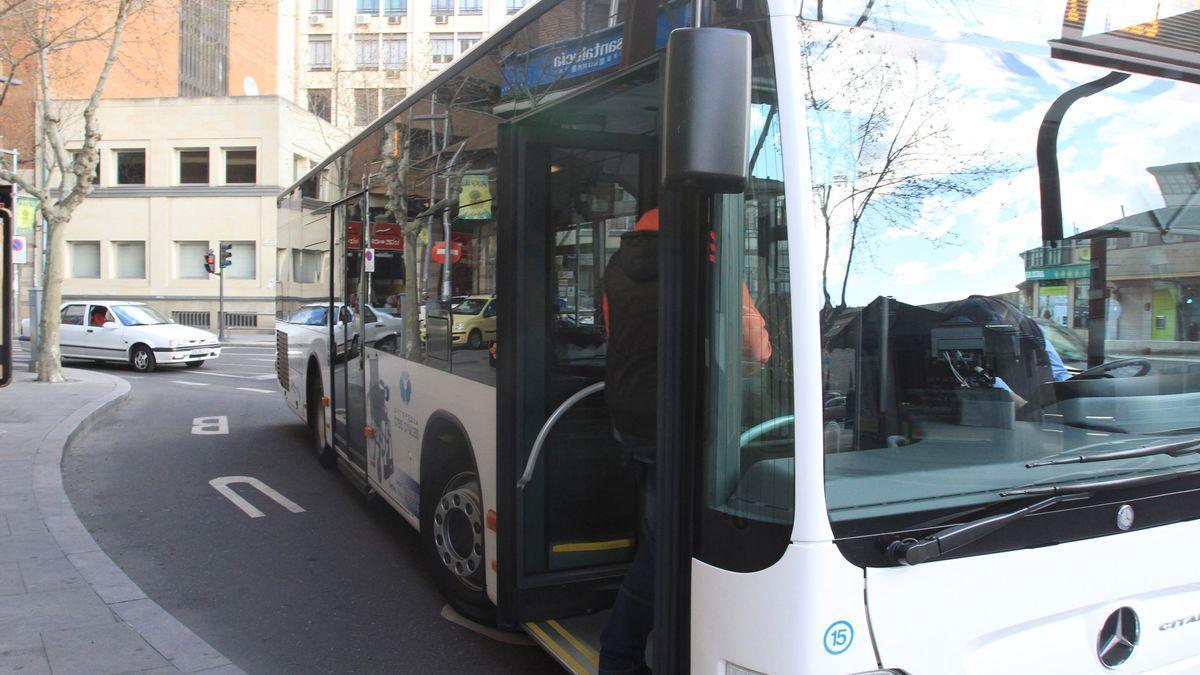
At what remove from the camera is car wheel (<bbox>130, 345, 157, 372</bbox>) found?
19.9 m

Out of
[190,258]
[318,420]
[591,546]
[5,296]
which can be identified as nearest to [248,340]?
[190,258]

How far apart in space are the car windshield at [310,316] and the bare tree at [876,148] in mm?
6391

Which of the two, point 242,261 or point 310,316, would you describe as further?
point 242,261

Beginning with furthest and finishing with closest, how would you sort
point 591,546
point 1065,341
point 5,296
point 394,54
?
point 394,54 → point 5,296 → point 591,546 → point 1065,341

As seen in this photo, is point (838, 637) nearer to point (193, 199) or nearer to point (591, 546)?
point (591, 546)

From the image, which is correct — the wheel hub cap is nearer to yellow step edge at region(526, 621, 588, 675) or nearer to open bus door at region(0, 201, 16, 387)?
yellow step edge at region(526, 621, 588, 675)

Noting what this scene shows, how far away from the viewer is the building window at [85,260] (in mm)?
38031

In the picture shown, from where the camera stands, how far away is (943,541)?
205 cm

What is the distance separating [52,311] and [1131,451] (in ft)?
60.7

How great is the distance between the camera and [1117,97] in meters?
2.46

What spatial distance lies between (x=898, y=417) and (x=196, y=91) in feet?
162

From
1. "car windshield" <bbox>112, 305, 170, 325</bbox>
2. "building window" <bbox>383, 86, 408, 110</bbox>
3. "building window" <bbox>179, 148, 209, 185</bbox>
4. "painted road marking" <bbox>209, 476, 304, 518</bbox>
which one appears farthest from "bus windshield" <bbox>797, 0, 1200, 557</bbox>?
"building window" <bbox>179, 148, 209, 185</bbox>

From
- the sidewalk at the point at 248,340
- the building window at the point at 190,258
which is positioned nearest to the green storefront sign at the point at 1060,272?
the sidewalk at the point at 248,340

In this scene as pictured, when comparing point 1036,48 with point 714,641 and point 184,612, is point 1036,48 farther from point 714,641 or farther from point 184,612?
point 184,612
